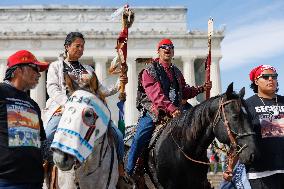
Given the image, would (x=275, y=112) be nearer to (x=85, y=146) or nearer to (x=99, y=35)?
(x=85, y=146)

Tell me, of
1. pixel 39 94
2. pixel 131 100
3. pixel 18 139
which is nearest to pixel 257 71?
pixel 18 139

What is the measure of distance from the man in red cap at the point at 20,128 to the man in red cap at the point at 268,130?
2.82 m

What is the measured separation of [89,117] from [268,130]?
2.92 metres

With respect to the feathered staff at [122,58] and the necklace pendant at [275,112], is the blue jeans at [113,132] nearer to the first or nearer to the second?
the feathered staff at [122,58]

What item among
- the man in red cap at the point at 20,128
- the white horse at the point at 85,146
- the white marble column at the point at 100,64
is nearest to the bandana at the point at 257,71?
the white horse at the point at 85,146

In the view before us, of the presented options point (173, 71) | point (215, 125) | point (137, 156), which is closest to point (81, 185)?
point (215, 125)

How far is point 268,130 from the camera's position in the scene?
6207mm

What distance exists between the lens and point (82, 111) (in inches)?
161

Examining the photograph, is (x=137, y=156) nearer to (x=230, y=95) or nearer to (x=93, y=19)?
(x=230, y=95)

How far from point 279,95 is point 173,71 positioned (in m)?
1.63

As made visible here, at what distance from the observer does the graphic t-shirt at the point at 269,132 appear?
6125 mm

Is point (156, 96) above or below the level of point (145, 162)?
above

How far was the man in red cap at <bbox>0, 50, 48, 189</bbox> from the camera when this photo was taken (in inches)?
175

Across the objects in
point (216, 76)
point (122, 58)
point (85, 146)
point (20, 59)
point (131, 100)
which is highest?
point (216, 76)
